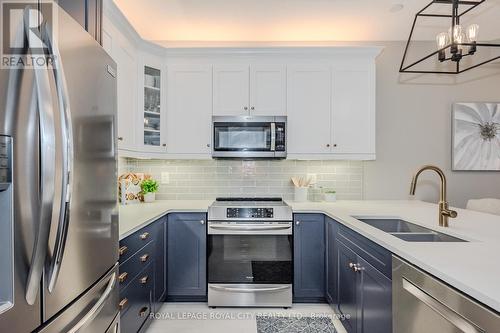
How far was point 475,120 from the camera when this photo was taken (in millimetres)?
3125

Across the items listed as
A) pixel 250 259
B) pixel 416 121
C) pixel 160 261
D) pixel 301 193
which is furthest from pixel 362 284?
pixel 416 121

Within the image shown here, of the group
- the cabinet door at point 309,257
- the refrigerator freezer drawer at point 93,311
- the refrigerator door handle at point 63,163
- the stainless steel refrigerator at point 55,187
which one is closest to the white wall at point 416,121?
the cabinet door at point 309,257

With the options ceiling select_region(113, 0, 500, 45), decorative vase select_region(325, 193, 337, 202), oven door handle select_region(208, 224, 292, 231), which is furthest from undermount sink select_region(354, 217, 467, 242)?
ceiling select_region(113, 0, 500, 45)

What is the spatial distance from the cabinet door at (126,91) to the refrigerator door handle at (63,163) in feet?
5.07

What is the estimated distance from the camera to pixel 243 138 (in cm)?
278

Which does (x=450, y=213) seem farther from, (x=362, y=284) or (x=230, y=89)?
Result: (x=230, y=89)

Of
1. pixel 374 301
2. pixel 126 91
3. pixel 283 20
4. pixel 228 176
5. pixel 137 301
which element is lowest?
pixel 137 301

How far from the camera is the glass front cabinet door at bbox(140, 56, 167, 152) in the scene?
274 centimetres

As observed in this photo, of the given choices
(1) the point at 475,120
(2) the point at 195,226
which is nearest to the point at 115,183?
(2) the point at 195,226

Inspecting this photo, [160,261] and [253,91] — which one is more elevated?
[253,91]

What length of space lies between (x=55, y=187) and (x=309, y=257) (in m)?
2.19

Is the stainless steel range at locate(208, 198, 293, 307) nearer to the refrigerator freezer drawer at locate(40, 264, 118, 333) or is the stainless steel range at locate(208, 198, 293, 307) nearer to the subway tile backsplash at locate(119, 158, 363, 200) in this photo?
the subway tile backsplash at locate(119, 158, 363, 200)

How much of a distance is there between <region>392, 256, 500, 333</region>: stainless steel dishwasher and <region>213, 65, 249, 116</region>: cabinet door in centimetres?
203

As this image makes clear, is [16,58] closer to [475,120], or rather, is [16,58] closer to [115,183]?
[115,183]
